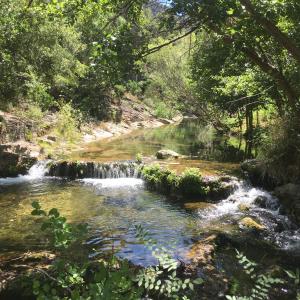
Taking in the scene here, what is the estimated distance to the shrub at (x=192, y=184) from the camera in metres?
13.6

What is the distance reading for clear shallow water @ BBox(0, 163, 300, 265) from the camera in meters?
8.95

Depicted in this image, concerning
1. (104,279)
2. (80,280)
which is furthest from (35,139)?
(104,279)

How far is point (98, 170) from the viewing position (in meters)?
17.1

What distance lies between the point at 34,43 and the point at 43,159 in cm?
999

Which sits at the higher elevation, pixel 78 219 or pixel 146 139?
pixel 146 139

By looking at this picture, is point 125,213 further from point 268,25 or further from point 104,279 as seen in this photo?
point 104,279

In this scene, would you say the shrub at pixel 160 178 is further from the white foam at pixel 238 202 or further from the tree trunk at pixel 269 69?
the tree trunk at pixel 269 69

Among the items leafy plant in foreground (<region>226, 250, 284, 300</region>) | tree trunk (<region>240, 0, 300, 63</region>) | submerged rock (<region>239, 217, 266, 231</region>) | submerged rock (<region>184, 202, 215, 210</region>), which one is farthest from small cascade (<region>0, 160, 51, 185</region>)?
leafy plant in foreground (<region>226, 250, 284, 300</region>)

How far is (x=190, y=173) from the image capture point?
45.7 feet

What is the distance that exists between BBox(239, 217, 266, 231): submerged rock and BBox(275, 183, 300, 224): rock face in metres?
1.34

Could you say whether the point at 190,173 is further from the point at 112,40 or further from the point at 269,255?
the point at 112,40

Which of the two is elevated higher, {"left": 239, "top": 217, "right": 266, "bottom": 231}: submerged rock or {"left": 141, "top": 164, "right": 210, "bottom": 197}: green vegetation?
{"left": 141, "top": 164, "right": 210, "bottom": 197}: green vegetation

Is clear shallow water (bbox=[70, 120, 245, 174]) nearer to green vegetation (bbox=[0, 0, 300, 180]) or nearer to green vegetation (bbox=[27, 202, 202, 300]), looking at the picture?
green vegetation (bbox=[0, 0, 300, 180])

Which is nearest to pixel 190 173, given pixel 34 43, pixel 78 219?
pixel 78 219
